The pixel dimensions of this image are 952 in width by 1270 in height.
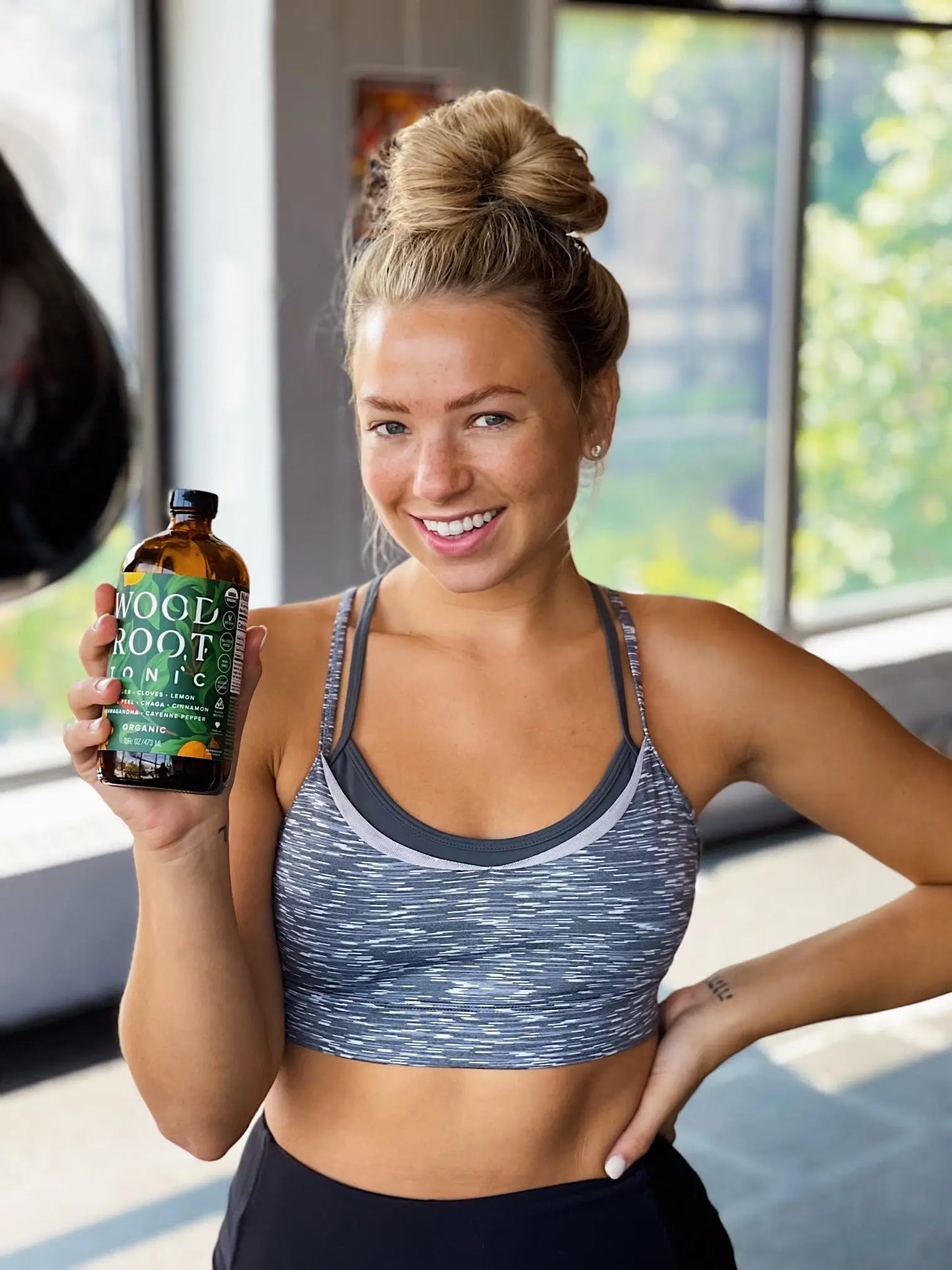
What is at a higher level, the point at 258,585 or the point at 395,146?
the point at 395,146

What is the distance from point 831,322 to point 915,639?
1210mm

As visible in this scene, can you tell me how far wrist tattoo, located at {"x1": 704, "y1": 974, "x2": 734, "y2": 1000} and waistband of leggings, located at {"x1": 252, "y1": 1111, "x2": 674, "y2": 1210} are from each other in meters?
0.19

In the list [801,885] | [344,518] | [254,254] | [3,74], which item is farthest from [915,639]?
[3,74]

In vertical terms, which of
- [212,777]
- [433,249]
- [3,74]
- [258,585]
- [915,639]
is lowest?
[915,639]

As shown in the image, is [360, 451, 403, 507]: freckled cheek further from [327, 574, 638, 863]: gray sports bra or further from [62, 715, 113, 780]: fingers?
[62, 715, 113, 780]: fingers

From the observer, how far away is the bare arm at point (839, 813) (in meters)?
1.43

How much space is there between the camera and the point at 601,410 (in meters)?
1.46

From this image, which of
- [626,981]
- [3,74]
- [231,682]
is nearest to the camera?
[231,682]

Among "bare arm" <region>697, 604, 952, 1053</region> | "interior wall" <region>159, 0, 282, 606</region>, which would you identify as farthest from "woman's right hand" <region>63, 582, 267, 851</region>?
"interior wall" <region>159, 0, 282, 606</region>

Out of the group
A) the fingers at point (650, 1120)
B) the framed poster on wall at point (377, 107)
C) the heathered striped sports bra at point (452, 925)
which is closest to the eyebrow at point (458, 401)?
the heathered striped sports bra at point (452, 925)

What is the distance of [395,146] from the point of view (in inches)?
55.7

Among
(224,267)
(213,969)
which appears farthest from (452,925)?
(224,267)

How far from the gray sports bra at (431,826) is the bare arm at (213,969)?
0.22 feet

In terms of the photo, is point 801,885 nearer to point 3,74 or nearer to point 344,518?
point 344,518
